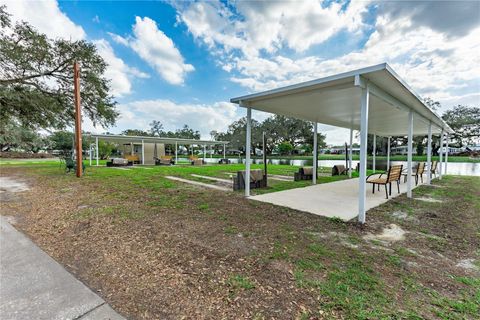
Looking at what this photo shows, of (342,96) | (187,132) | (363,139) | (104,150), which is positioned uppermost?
(187,132)

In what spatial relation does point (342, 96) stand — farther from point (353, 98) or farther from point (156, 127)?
point (156, 127)

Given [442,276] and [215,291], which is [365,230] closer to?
[442,276]

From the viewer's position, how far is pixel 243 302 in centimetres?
177

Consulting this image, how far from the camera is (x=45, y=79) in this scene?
1134 cm

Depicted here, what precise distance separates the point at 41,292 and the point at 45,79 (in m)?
14.3

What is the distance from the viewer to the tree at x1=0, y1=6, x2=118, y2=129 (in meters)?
9.91

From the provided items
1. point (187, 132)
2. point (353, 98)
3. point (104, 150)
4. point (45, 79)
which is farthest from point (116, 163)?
point (187, 132)

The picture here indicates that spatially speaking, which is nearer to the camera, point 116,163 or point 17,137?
point 116,163

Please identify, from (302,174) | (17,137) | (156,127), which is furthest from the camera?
(156,127)

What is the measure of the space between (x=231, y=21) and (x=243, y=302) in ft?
36.7

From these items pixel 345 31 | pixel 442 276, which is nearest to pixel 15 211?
pixel 442 276

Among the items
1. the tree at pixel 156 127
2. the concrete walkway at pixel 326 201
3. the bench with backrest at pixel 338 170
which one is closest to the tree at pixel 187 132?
the tree at pixel 156 127

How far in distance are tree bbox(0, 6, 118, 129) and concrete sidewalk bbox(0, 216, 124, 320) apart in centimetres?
1191

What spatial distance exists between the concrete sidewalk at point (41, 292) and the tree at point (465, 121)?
137ft
